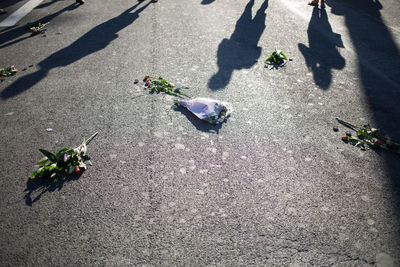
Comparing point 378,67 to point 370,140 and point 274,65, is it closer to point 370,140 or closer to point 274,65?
point 274,65

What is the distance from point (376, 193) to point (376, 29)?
5.44 meters

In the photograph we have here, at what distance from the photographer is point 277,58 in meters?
4.82

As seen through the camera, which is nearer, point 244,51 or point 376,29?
point 244,51

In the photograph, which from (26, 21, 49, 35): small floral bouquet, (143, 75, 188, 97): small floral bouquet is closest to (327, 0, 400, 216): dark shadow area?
(143, 75, 188, 97): small floral bouquet

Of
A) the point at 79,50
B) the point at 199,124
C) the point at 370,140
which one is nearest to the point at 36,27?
the point at 79,50

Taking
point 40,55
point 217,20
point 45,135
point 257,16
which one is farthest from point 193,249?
point 257,16

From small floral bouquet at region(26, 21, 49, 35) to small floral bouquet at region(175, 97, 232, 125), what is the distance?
5.03 metres

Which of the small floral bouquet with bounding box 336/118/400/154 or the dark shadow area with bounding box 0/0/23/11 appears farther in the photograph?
the dark shadow area with bounding box 0/0/23/11

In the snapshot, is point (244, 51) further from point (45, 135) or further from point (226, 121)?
point (45, 135)

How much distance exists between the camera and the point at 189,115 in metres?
3.58

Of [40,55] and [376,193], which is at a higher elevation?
[40,55]

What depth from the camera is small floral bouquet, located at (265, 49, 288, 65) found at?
479 centimetres

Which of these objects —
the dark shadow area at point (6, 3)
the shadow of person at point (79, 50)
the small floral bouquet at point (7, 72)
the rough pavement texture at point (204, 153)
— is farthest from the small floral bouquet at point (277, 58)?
the dark shadow area at point (6, 3)

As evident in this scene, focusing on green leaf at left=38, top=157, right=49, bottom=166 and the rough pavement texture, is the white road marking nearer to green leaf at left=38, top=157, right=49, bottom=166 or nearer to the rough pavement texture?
the rough pavement texture
